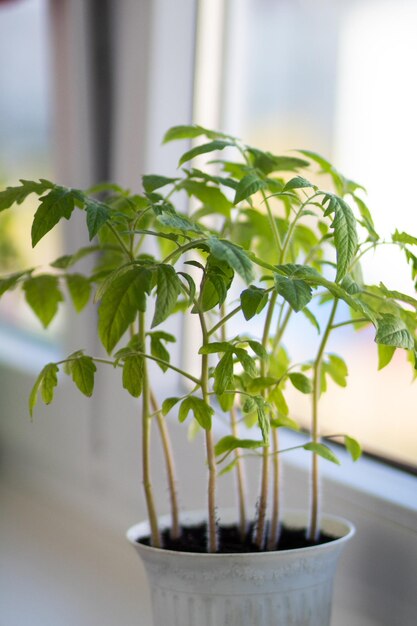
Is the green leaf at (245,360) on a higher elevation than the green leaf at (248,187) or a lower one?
Answer: lower

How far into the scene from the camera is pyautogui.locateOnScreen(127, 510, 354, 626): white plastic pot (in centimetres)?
98

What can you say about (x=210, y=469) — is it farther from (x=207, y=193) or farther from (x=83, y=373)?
(x=207, y=193)

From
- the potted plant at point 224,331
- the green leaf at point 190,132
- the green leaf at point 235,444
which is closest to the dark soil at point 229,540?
the potted plant at point 224,331

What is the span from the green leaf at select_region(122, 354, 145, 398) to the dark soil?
Answer: 28 cm

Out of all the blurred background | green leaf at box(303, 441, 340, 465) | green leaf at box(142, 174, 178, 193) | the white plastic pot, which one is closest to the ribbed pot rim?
the white plastic pot

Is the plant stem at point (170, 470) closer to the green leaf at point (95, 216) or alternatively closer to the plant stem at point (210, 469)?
the plant stem at point (210, 469)

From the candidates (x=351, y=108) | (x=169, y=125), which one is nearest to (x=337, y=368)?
(x=351, y=108)

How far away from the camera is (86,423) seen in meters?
1.87

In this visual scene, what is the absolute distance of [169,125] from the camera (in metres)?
1.66

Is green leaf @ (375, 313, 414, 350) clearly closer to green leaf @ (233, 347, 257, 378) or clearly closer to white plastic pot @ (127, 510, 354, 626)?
green leaf @ (233, 347, 257, 378)

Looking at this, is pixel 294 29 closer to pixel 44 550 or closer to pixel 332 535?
pixel 332 535

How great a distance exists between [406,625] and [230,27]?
1.13 meters

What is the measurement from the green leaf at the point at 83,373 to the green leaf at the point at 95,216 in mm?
158

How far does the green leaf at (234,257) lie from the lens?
2.47ft
